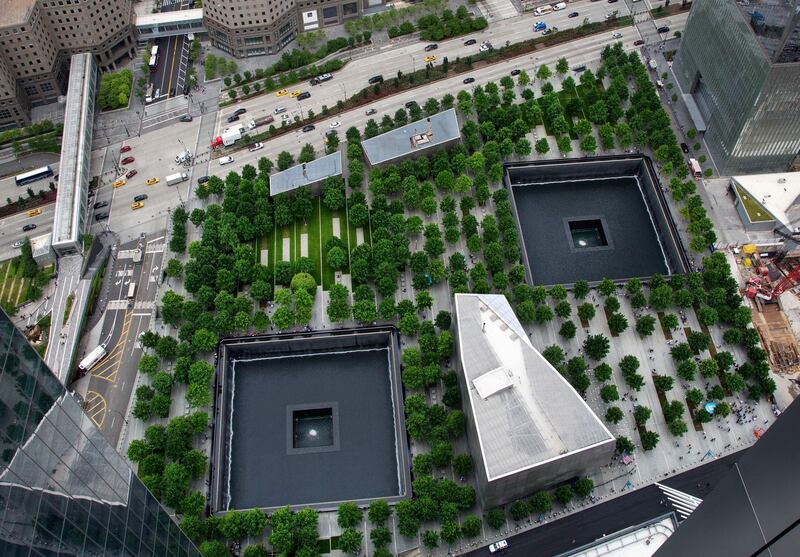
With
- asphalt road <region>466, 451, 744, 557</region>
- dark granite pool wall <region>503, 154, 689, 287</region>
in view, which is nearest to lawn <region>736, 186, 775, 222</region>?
dark granite pool wall <region>503, 154, 689, 287</region>

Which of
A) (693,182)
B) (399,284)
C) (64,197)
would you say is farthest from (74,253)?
(693,182)

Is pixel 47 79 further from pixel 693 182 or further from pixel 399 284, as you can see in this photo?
pixel 693 182

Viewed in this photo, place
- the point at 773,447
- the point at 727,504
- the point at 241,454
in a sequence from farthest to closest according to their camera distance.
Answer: the point at 241,454, the point at 727,504, the point at 773,447

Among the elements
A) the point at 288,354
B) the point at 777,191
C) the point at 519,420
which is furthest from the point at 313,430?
the point at 777,191

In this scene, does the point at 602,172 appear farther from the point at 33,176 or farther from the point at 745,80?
the point at 33,176

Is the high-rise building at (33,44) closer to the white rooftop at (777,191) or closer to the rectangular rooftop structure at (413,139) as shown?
the rectangular rooftop structure at (413,139)

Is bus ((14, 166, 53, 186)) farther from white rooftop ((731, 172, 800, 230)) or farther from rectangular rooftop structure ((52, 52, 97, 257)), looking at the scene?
white rooftop ((731, 172, 800, 230))
